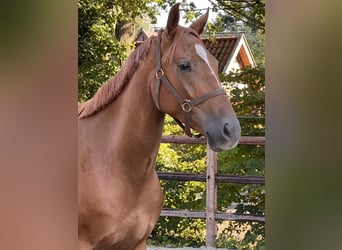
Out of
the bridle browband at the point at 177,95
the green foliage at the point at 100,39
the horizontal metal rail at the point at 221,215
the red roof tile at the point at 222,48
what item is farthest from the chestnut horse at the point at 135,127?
the red roof tile at the point at 222,48

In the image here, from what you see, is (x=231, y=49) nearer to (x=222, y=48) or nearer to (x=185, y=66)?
(x=222, y=48)

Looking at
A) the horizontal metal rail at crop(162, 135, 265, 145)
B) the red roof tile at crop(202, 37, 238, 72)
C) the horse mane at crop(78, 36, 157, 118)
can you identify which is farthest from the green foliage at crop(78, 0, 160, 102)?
the horse mane at crop(78, 36, 157, 118)

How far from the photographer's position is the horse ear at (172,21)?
3.90 feet

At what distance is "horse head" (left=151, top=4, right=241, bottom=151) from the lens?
110 cm

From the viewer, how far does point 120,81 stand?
4.27 ft

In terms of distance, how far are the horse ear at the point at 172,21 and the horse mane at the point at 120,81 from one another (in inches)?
2.2

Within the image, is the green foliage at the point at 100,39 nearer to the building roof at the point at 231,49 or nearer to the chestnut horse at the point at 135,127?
the building roof at the point at 231,49

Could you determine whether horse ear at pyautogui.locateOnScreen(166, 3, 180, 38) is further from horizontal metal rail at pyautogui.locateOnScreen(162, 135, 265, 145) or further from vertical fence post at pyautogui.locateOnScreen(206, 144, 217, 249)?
vertical fence post at pyautogui.locateOnScreen(206, 144, 217, 249)

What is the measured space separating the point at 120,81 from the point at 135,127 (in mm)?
155

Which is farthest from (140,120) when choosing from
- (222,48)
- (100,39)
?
(222,48)
